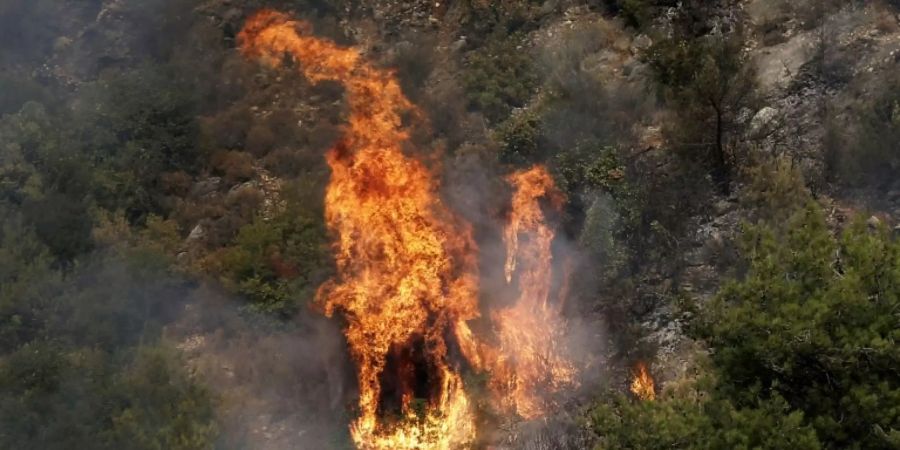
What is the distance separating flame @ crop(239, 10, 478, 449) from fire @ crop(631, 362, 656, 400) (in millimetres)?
2166

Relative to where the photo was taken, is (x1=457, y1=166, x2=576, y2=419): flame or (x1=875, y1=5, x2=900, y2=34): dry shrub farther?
(x1=875, y1=5, x2=900, y2=34): dry shrub

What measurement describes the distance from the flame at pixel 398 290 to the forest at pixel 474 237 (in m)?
0.04

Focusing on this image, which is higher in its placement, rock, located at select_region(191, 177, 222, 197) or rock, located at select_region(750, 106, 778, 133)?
rock, located at select_region(750, 106, 778, 133)

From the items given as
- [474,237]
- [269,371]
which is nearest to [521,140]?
[474,237]

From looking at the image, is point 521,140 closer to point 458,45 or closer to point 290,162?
point 458,45

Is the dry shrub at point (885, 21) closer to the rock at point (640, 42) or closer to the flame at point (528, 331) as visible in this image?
the rock at point (640, 42)

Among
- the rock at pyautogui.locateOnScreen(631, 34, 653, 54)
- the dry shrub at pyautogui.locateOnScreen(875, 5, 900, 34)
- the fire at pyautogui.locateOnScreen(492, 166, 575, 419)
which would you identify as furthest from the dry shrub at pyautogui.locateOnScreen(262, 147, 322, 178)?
the dry shrub at pyautogui.locateOnScreen(875, 5, 900, 34)

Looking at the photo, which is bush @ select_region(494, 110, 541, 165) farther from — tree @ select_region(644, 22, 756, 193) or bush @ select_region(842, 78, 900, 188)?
bush @ select_region(842, 78, 900, 188)

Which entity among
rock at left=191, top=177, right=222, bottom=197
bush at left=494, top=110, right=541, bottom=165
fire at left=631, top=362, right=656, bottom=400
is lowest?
rock at left=191, top=177, right=222, bottom=197

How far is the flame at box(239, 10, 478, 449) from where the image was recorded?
1024 cm

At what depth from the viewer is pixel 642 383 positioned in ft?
32.4

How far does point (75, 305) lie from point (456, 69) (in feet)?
28.7

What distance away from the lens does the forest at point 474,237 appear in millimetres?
6723

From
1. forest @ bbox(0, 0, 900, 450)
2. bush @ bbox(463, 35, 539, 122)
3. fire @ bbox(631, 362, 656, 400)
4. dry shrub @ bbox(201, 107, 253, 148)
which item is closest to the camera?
forest @ bbox(0, 0, 900, 450)
